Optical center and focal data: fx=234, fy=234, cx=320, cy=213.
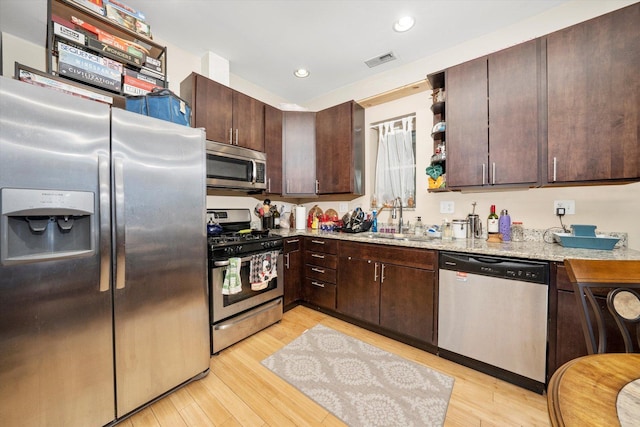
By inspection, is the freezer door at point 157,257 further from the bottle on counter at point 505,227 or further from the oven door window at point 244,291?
the bottle on counter at point 505,227

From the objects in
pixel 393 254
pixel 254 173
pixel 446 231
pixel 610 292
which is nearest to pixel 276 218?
pixel 254 173

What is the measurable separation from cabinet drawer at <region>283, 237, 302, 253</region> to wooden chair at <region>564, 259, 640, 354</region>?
214cm

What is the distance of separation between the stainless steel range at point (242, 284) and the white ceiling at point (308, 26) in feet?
5.65

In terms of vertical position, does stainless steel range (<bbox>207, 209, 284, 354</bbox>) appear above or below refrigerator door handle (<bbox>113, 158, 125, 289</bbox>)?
below

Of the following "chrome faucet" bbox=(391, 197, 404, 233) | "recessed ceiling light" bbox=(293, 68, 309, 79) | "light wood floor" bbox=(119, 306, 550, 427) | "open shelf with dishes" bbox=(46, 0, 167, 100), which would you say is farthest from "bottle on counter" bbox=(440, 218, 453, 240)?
"open shelf with dishes" bbox=(46, 0, 167, 100)

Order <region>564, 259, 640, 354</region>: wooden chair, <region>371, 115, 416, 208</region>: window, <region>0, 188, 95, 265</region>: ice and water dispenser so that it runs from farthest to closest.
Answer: <region>371, 115, 416, 208</region>: window
<region>0, 188, 95, 265</region>: ice and water dispenser
<region>564, 259, 640, 354</region>: wooden chair

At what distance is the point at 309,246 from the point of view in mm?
2717

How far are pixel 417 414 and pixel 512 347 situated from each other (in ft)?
2.62

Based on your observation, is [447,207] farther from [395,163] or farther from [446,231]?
[395,163]

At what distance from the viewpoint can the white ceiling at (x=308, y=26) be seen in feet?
6.07

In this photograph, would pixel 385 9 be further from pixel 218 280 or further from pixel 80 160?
pixel 218 280

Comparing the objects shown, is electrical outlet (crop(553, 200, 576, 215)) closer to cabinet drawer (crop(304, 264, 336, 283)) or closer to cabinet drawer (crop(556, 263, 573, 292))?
cabinet drawer (crop(556, 263, 573, 292))

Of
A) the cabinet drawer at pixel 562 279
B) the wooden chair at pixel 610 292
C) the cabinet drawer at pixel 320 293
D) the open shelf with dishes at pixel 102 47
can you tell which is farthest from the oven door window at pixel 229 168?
the cabinet drawer at pixel 562 279

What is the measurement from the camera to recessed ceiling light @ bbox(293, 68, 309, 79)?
9.17ft
